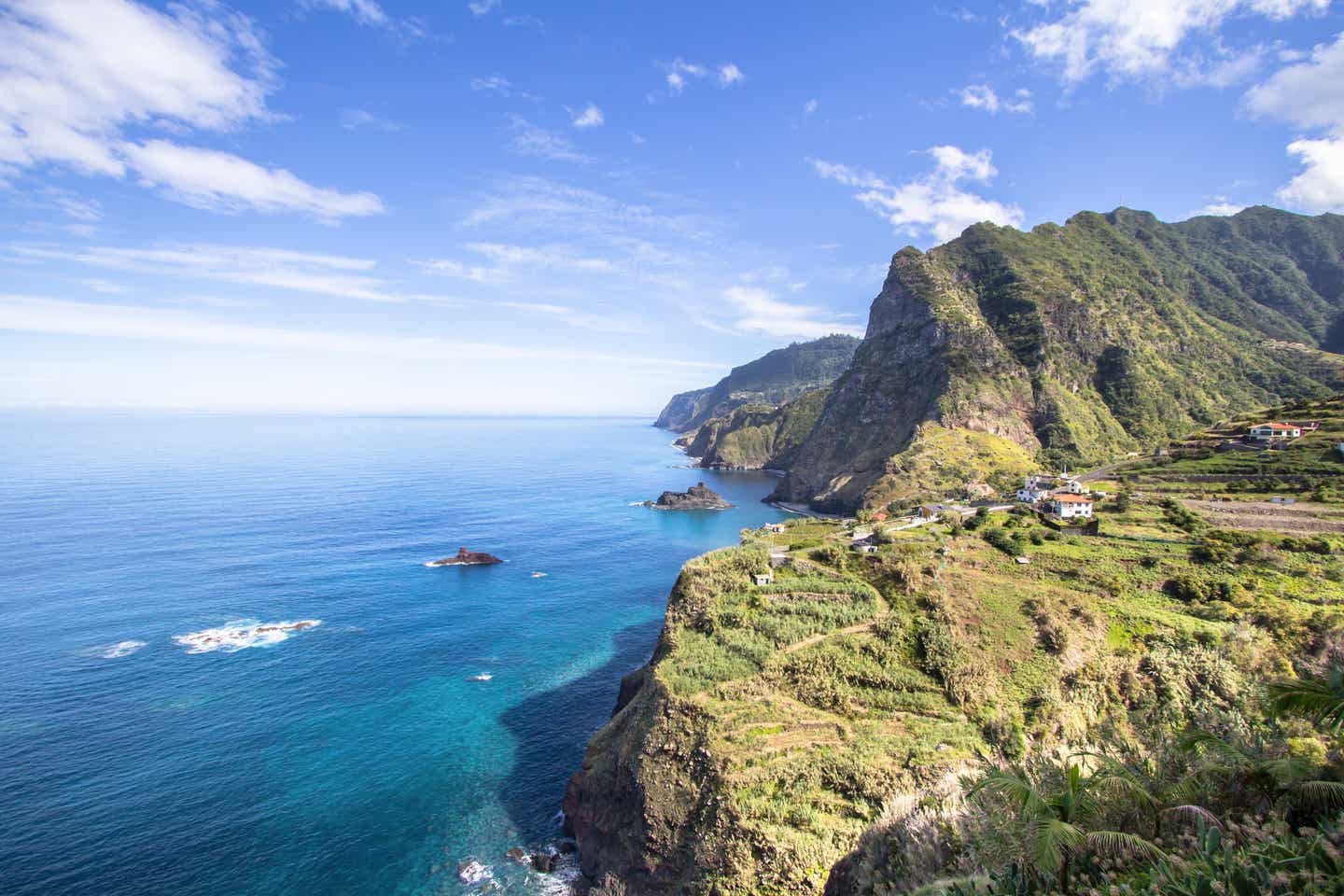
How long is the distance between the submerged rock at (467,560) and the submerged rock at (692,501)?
1825 inches

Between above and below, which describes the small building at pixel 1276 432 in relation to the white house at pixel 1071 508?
above

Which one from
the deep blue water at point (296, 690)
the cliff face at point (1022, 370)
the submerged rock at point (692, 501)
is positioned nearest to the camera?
the deep blue water at point (296, 690)

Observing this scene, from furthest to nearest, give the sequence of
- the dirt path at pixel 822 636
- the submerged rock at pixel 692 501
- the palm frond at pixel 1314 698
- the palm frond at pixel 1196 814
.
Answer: the submerged rock at pixel 692 501
the dirt path at pixel 822 636
the palm frond at pixel 1314 698
the palm frond at pixel 1196 814

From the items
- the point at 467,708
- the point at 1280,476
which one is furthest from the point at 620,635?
the point at 1280,476

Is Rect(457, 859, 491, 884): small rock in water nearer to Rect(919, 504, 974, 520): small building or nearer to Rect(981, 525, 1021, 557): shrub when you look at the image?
Rect(981, 525, 1021, 557): shrub

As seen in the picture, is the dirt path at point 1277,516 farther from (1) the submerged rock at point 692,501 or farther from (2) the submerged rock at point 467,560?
(1) the submerged rock at point 692,501

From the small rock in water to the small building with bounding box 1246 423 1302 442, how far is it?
91.5 metres

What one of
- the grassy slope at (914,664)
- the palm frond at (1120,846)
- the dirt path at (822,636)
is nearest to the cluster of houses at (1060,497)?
the grassy slope at (914,664)

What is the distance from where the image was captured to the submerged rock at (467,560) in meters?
76.8

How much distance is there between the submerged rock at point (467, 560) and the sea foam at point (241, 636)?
20368 millimetres

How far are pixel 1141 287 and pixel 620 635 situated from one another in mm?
192705

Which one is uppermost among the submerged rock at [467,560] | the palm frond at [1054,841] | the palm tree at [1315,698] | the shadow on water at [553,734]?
the palm tree at [1315,698]

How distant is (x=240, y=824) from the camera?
3128cm

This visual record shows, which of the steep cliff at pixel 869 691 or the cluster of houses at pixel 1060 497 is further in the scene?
the cluster of houses at pixel 1060 497
